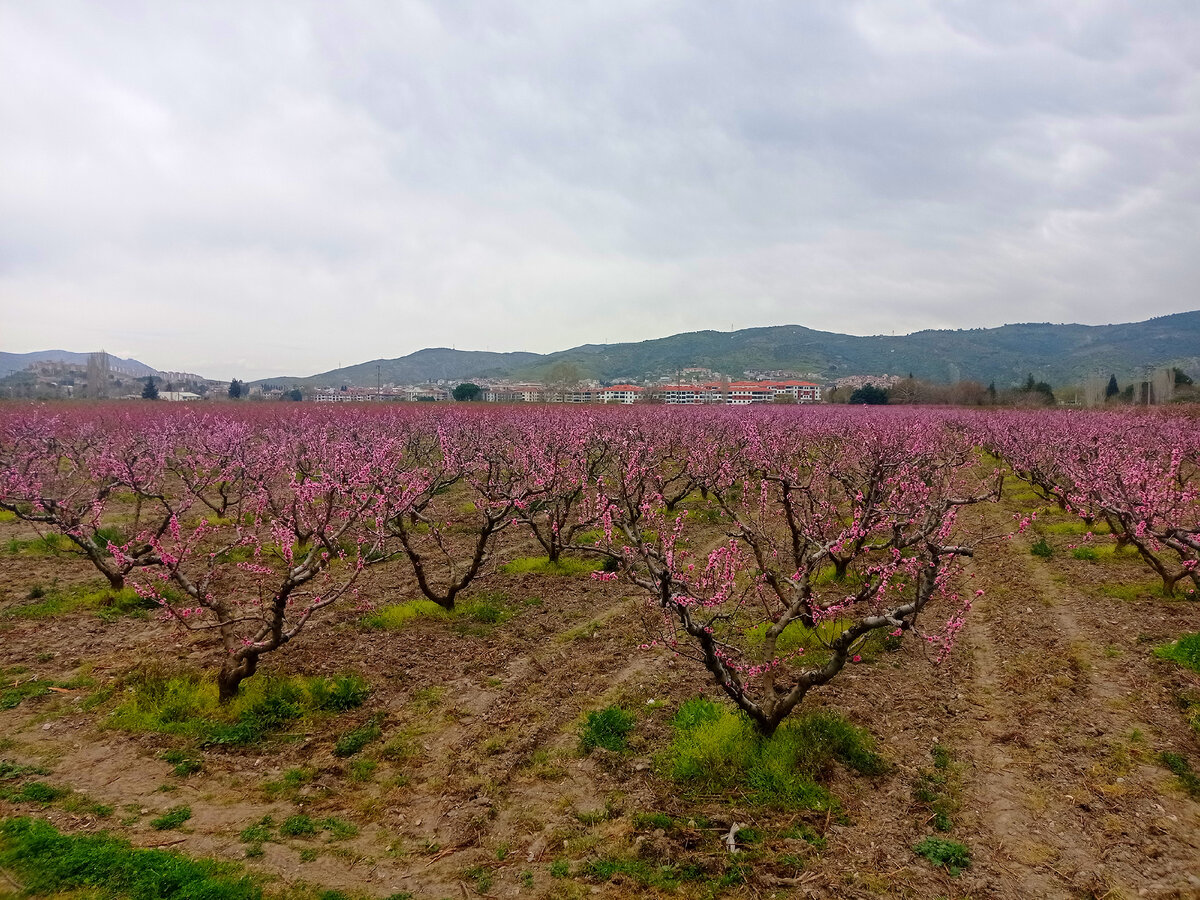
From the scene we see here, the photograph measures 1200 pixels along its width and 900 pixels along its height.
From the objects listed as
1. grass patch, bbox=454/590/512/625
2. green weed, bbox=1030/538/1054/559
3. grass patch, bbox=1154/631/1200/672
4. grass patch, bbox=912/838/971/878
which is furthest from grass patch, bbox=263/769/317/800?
green weed, bbox=1030/538/1054/559

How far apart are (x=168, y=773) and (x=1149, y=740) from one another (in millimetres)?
11129

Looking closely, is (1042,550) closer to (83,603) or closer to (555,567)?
(555,567)

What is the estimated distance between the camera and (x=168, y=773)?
6.43m

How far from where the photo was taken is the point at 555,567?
1426 cm

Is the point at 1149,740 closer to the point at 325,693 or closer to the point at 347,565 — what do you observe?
the point at 325,693

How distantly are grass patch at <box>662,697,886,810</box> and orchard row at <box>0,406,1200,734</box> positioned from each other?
0.30m

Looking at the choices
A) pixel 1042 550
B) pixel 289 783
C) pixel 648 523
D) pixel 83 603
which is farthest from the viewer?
pixel 648 523

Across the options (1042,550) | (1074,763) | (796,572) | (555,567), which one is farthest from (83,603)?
Answer: (1042,550)

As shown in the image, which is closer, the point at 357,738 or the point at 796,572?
the point at 357,738

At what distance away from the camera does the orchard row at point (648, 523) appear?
285 inches

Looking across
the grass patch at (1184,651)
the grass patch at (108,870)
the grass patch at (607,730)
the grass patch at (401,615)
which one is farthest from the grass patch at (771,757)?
the grass patch at (401,615)

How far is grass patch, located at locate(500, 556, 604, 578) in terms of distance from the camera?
14.0 metres

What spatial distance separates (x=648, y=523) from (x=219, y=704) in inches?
464

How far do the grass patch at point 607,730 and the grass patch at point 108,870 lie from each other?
3.52 metres
